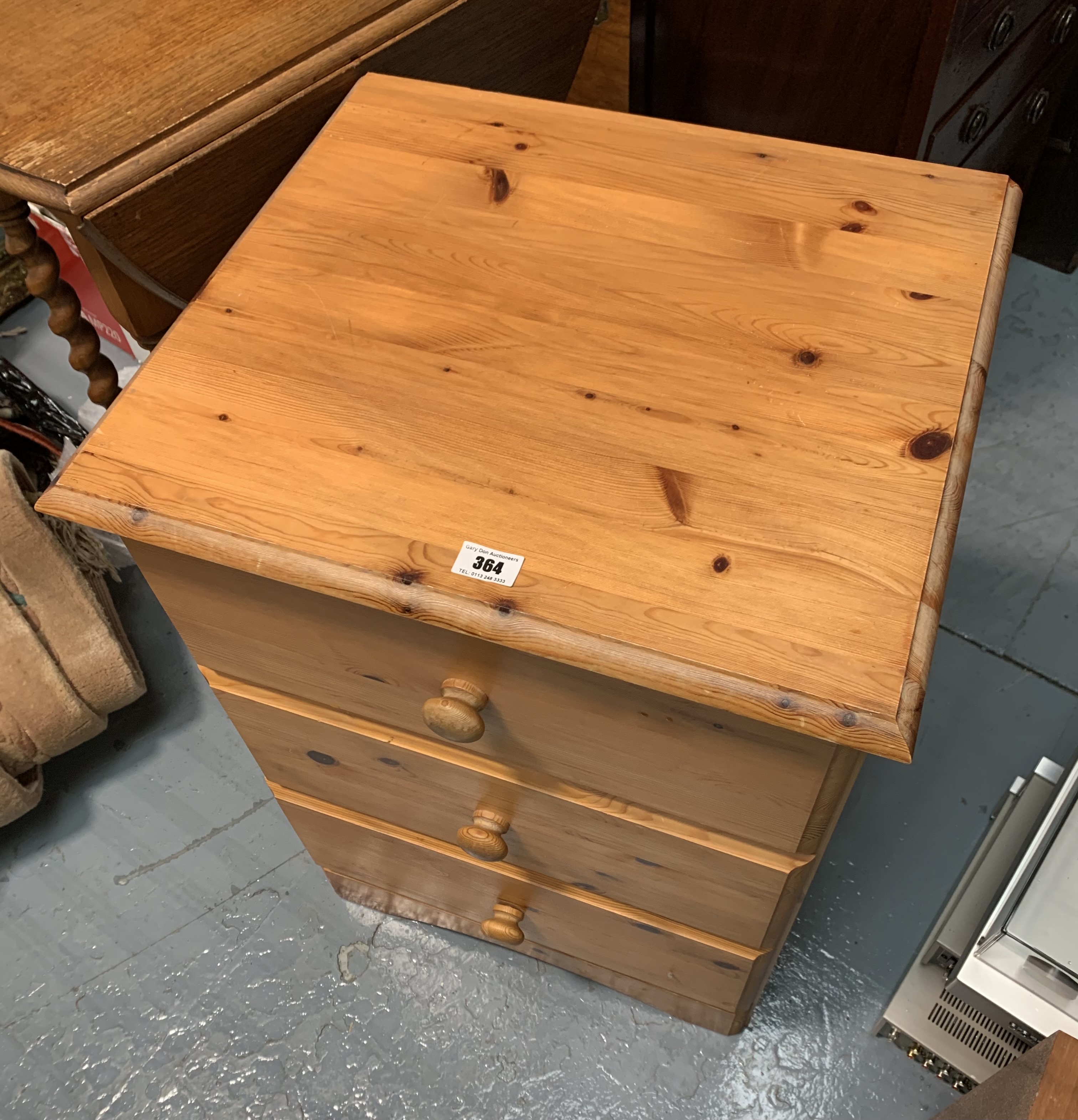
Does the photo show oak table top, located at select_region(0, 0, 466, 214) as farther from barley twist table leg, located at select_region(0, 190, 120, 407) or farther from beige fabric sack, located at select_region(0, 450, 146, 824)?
beige fabric sack, located at select_region(0, 450, 146, 824)

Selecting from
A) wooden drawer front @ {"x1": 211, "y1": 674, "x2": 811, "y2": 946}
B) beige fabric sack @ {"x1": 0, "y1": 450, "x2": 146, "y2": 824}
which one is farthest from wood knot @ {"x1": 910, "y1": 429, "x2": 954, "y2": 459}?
beige fabric sack @ {"x1": 0, "y1": 450, "x2": 146, "y2": 824}

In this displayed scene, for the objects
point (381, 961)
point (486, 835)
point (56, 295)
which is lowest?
point (381, 961)

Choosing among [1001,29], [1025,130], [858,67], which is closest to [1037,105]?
[1025,130]

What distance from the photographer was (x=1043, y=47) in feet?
4.79

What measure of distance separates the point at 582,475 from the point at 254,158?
0.54 m

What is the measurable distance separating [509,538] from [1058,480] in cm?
126

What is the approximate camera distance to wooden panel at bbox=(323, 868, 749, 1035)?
3.69ft

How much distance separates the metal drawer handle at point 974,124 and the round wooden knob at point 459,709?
1.10 m

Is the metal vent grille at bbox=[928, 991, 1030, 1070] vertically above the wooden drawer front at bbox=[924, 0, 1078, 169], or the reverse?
the wooden drawer front at bbox=[924, 0, 1078, 169]

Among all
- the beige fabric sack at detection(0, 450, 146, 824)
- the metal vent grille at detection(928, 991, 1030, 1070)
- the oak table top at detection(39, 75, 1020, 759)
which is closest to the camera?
the oak table top at detection(39, 75, 1020, 759)

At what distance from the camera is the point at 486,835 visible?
2.93 feet

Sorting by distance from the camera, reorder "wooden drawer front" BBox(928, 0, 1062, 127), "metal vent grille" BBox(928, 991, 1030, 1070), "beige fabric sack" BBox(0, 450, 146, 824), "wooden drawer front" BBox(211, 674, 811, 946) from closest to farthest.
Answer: "wooden drawer front" BBox(211, 674, 811, 946)
"metal vent grille" BBox(928, 991, 1030, 1070)
"wooden drawer front" BBox(928, 0, 1062, 127)
"beige fabric sack" BBox(0, 450, 146, 824)

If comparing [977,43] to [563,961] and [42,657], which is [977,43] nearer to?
[563,961]

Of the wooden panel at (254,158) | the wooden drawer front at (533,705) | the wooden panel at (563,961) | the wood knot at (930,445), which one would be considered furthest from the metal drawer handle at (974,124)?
the wooden panel at (563,961)
